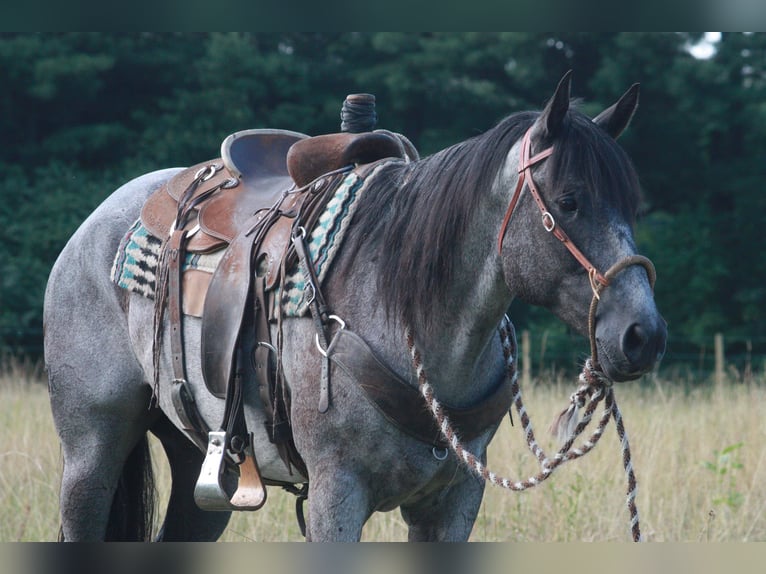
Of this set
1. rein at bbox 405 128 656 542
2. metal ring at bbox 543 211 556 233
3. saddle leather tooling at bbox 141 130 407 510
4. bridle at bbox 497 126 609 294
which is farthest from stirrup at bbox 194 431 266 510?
metal ring at bbox 543 211 556 233

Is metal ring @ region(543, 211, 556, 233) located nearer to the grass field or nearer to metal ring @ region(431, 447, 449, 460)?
metal ring @ region(431, 447, 449, 460)

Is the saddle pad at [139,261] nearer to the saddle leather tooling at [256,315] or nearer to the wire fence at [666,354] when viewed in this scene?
the saddle leather tooling at [256,315]

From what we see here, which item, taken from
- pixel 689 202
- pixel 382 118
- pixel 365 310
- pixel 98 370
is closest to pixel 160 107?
pixel 382 118

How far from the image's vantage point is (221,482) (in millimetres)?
3107

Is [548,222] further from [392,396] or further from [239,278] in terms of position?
[239,278]

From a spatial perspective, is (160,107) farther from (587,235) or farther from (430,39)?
(587,235)

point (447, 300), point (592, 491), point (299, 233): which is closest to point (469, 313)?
point (447, 300)

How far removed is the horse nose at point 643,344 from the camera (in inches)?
88.6

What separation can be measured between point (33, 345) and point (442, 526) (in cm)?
1136

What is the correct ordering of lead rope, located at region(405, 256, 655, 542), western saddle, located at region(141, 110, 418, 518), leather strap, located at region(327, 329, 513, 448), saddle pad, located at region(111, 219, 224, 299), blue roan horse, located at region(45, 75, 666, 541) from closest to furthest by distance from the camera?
blue roan horse, located at region(45, 75, 666, 541) < lead rope, located at region(405, 256, 655, 542) < leather strap, located at region(327, 329, 513, 448) < western saddle, located at region(141, 110, 418, 518) < saddle pad, located at region(111, 219, 224, 299)

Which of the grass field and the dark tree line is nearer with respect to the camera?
the grass field

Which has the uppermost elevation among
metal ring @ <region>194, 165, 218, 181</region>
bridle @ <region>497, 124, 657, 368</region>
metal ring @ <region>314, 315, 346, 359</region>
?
bridle @ <region>497, 124, 657, 368</region>

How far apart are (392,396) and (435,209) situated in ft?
1.72

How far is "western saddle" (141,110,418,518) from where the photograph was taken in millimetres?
3004
